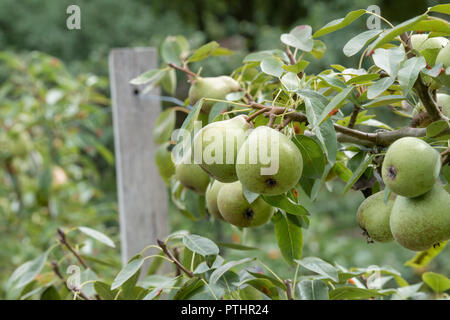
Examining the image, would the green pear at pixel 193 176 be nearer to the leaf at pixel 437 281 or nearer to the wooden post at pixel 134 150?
the leaf at pixel 437 281

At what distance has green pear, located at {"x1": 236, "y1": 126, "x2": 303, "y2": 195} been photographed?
408 millimetres

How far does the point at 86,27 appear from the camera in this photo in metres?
3.11

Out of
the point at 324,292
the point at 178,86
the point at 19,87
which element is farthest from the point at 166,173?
the point at 178,86

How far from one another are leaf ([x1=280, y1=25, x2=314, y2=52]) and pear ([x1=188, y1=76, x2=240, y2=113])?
102 mm

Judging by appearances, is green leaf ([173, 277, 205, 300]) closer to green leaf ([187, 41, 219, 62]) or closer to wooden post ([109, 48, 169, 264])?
green leaf ([187, 41, 219, 62])

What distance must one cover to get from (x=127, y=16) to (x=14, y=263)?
207 centimetres

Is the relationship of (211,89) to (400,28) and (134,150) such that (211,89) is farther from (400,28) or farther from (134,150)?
(134,150)

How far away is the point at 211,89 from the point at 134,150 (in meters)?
0.48

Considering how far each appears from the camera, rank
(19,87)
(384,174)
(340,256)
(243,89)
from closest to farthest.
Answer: (384,174) → (243,89) → (19,87) → (340,256)

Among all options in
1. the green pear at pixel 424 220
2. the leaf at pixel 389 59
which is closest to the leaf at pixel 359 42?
the leaf at pixel 389 59

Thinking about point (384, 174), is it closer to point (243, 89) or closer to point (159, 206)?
point (243, 89)

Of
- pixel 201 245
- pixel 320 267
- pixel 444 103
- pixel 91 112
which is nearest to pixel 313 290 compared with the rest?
pixel 320 267

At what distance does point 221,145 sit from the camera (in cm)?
44

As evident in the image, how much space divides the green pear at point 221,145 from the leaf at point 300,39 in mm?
146
